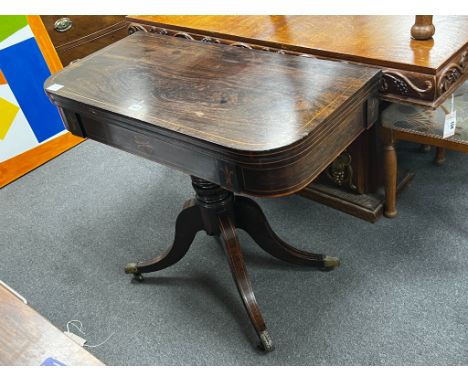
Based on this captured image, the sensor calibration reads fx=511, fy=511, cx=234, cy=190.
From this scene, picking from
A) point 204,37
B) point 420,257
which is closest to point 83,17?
point 204,37

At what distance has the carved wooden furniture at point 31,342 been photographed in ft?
2.92

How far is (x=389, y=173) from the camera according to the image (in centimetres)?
162

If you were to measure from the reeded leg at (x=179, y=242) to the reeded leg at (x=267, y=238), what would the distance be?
0.12 metres

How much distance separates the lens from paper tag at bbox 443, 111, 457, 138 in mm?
1416

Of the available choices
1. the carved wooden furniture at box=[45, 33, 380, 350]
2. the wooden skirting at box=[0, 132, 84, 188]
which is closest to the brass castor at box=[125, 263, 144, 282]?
the carved wooden furniture at box=[45, 33, 380, 350]

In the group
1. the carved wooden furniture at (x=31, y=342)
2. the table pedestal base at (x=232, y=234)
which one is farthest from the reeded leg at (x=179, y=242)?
the carved wooden furniture at (x=31, y=342)

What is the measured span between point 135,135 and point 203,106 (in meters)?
0.18

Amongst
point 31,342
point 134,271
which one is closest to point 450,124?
point 134,271

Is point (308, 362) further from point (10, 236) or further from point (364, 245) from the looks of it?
point (10, 236)

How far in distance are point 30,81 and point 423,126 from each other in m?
1.68

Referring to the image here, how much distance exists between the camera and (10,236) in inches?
78.5

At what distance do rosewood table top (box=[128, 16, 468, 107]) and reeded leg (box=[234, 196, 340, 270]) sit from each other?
0.45 metres

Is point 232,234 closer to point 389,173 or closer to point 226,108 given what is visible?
point 226,108

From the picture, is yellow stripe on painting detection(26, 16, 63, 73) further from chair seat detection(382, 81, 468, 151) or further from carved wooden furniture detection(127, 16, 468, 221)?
chair seat detection(382, 81, 468, 151)
